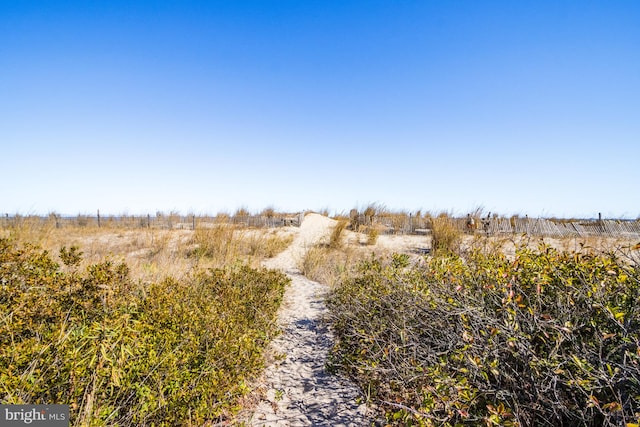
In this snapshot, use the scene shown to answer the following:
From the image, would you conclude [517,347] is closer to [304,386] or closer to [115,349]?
[304,386]

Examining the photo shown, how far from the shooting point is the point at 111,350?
1.61m

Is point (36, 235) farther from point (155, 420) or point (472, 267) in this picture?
point (472, 267)

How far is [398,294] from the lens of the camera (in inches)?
107

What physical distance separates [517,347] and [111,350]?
→ 7.23 ft

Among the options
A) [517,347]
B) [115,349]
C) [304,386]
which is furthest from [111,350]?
[517,347]

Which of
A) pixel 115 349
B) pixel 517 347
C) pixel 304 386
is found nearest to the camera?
pixel 517 347

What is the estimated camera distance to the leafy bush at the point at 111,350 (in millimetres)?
1480

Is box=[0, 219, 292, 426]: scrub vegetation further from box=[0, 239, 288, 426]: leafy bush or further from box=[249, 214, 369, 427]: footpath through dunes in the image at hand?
box=[249, 214, 369, 427]: footpath through dunes

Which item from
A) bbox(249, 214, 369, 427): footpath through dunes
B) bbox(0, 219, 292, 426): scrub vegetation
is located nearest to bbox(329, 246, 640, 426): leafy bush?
bbox(249, 214, 369, 427): footpath through dunes

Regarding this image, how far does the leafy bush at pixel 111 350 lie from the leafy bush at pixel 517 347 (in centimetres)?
104

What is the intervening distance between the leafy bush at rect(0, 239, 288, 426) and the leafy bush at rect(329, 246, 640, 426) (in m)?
1.04

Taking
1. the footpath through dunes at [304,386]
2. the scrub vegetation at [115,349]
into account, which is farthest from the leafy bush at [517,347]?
the scrub vegetation at [115,349]

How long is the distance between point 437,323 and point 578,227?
15.3 metres

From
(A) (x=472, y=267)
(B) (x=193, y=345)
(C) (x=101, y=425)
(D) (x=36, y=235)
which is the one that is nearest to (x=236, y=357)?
(B) (x=193, y=345)
